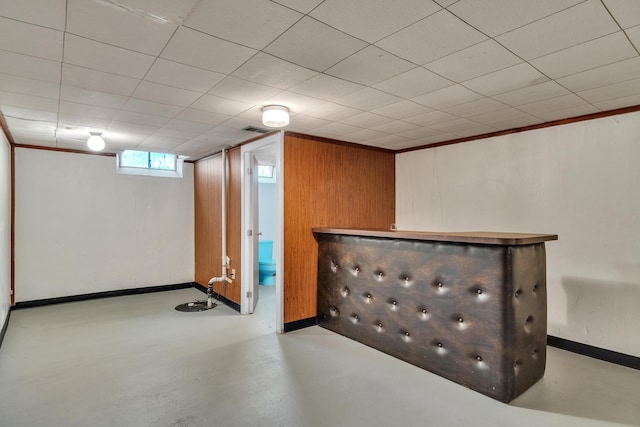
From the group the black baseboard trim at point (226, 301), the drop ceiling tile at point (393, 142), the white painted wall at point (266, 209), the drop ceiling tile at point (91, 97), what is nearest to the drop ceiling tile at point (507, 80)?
the drop ceiling tile at point (393, 142)

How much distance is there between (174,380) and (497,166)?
3.87 metres

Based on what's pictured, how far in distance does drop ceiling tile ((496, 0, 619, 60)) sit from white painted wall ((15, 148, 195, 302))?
17.9ft

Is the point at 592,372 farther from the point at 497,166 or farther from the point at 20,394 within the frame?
the point at 20,394

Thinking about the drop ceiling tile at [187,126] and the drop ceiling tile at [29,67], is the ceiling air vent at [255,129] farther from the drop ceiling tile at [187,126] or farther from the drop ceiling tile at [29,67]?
the drop ceiling tile at [29,67]

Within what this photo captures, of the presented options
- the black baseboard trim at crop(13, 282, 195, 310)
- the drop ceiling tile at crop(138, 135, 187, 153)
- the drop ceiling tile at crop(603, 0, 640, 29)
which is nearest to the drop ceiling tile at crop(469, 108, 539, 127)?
the drop ceiling tile at crop(603, 0, 640, 29)

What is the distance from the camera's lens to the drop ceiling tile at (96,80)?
221cm

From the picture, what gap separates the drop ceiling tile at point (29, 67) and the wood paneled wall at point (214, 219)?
8.15 ft

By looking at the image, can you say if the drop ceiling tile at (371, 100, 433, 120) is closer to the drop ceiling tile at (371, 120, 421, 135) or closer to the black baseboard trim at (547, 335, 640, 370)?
the drop ceiling tile at (371, 120, 421, 135)

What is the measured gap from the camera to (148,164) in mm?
5742

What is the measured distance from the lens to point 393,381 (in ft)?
8.74

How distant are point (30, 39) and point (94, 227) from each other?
408cm

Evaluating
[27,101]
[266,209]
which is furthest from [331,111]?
[266,209]

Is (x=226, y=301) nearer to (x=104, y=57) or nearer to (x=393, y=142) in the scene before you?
(x=393, y=142)

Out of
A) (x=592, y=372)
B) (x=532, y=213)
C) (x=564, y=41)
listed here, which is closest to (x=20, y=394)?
(x=564, y=41)
